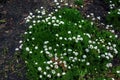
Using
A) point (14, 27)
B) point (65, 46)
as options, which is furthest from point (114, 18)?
point (14, 27)

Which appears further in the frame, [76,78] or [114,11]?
[114,11]

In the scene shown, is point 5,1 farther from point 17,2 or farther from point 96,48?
point 96,48

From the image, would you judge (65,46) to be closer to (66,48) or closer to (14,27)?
(66,48)

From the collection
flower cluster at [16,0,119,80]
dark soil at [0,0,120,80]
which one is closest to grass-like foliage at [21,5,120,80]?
flower cluster at [16,0,119,80]

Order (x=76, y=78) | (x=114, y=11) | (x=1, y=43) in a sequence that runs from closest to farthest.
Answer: (x=76, y=78)
(x=1, y=43)
(x=114, y=11)

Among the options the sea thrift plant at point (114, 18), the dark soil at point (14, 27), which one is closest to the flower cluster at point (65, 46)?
the dark soil at point (14, 27)

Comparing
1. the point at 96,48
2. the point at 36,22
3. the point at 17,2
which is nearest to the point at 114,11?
the point at 96,48
